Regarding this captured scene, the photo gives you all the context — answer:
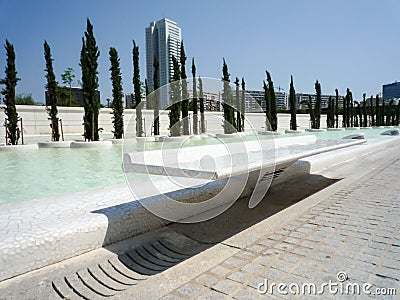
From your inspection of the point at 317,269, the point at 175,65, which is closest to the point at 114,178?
the point at 317,269

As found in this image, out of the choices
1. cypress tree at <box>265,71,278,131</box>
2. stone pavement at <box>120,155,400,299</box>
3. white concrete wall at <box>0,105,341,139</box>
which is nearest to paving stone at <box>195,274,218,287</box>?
stone pavement at <box>120,155,400,299</box>

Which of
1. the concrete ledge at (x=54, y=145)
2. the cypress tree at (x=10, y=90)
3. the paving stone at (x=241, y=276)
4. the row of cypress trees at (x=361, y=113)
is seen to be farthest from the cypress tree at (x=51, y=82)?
the row of cypress trees at (x=361, y=113)

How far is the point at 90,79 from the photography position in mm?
11984

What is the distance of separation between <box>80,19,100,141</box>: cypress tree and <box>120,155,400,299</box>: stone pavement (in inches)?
427

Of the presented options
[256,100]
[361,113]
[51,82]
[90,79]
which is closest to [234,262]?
[90,79]

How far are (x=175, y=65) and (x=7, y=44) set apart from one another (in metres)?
6.49

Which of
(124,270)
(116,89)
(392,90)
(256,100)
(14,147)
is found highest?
(392,90)

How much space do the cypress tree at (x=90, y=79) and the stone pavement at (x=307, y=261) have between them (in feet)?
35.6

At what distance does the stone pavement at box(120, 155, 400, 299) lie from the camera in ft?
5.36

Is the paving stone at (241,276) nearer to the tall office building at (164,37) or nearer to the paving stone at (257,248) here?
the paving stone at (257,248)

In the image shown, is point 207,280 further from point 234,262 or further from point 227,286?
point 234,262

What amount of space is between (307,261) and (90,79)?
1175 centimetres

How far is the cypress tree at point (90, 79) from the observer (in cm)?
1180

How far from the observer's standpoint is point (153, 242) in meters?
2.30
